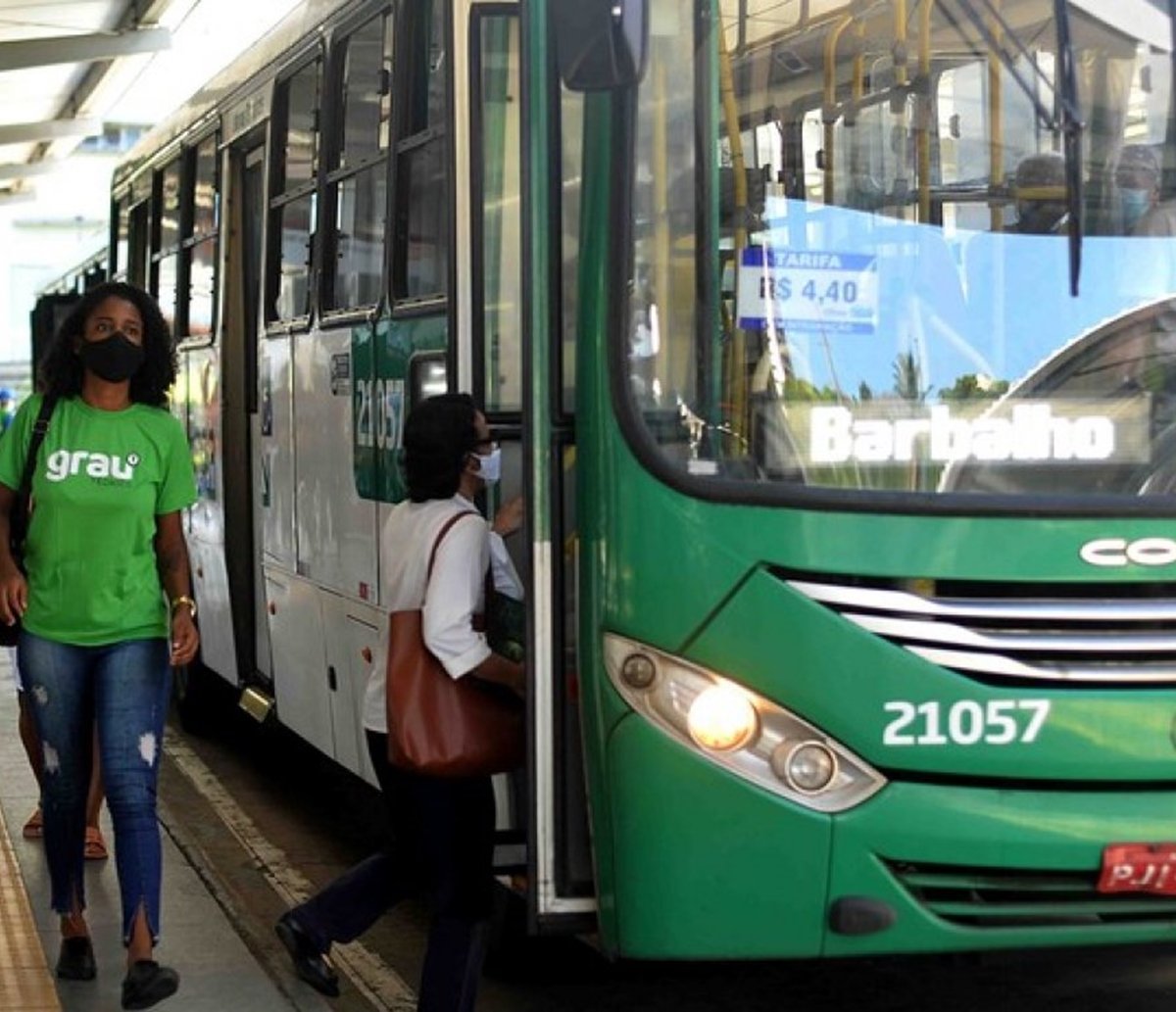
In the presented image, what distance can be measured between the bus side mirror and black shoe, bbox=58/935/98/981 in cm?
296

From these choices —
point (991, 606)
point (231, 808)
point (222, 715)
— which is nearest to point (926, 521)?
point (991, 606)

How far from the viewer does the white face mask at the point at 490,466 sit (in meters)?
6.04

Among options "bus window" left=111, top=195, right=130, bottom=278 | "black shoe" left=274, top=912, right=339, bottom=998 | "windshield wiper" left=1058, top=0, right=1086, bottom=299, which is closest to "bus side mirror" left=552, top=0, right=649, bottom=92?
"windshield wiper" left=1058, top=0, right=1086, bottom=299

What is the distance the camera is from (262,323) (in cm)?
Result: 958

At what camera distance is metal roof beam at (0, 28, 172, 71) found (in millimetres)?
24688

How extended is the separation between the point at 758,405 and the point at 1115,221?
36.7 inches

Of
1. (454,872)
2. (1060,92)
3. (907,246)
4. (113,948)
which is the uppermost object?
(1060,92)

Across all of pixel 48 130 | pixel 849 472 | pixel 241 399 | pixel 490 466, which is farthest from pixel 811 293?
pixel 48 130

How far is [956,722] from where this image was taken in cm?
534

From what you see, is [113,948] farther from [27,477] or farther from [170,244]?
[170,244]

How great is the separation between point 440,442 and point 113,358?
3.53 feet

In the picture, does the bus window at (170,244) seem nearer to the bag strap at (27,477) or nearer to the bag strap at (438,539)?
the bag strap at (27,477)

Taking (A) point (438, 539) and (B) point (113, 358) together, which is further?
(B) point (113, 358)

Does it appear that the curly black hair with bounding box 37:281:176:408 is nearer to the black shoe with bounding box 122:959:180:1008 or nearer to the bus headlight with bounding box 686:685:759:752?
the black shoe with bounding box 122:959:180:1008
